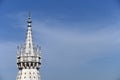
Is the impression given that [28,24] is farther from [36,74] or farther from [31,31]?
[36,74]

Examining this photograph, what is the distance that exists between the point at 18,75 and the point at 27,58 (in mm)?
4786

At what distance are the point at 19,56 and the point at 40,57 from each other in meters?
4.97

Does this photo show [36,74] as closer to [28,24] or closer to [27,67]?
[27,67]

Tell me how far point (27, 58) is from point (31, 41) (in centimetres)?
499

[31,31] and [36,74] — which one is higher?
[31,31]

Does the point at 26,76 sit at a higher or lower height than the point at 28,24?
lower

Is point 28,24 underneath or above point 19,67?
above

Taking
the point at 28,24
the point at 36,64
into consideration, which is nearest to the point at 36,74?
the point at 36,64

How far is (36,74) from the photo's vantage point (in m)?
159

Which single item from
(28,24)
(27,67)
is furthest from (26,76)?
(28,24)

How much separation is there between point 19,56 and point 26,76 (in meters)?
5.01

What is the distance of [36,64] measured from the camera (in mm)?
159000

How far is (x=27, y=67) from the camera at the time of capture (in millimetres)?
158875

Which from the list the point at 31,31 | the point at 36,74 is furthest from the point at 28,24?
the point at 36,74
